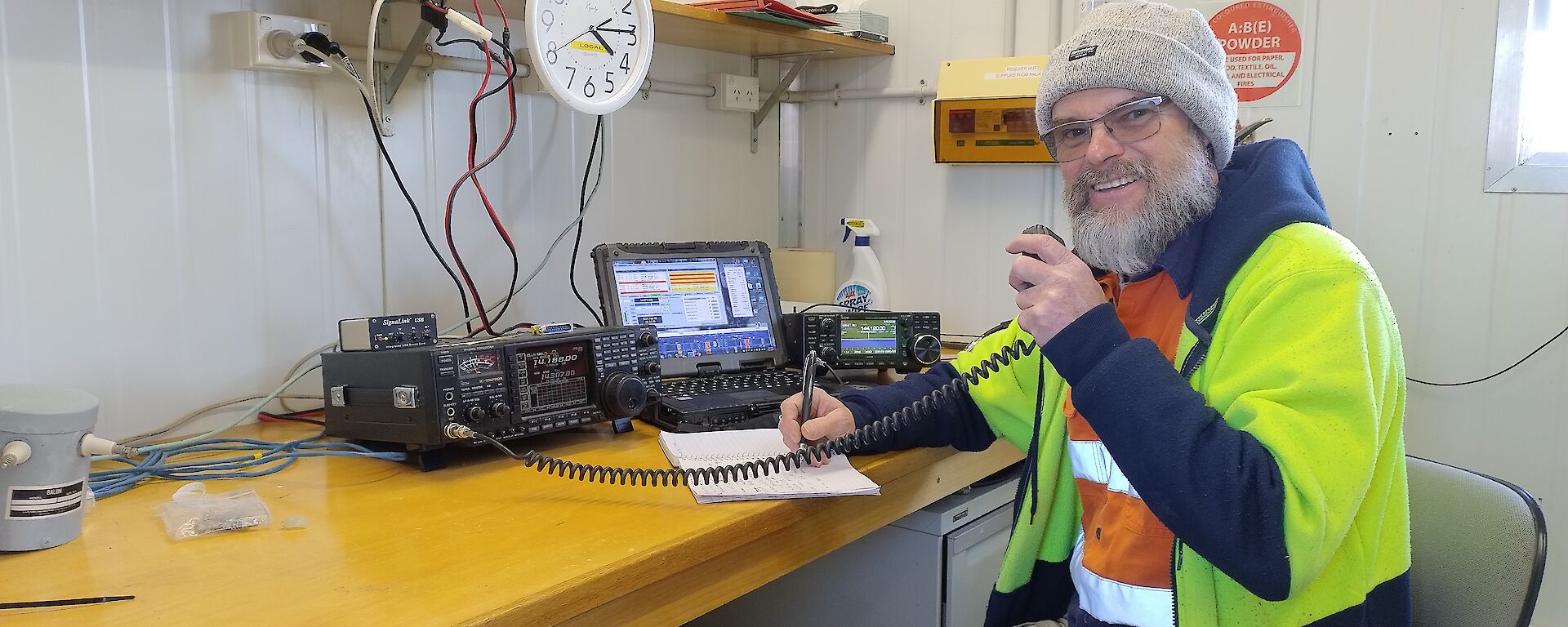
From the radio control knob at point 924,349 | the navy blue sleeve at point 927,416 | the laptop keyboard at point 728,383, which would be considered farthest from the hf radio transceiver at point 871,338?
the navy blue sleeve at point 927,416

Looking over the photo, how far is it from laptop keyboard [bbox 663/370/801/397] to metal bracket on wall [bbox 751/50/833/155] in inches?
35.8

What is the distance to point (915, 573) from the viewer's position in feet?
6.50

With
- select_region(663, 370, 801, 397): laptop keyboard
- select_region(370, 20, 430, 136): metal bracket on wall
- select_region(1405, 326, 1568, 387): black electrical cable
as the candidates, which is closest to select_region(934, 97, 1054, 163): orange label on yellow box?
select_region(663, 370, 801, 397): laptop keyboard

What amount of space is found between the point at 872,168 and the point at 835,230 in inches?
7.7

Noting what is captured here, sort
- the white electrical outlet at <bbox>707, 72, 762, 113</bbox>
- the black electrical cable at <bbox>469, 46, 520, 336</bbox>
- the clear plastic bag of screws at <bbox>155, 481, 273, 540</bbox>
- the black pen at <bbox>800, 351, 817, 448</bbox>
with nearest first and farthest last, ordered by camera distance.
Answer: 1. the clear plastic bag of screws at <bbox>155, 481, 273, 540</bbox>
2. the black pen at <bbox>800, 351, 817, 448</bbox>
3. the black electrical cable at <bbox>469, 46, 520, 336</bbox>
4. the white electrical outlet at <bbox>707, 72, 762, 113</bbox>

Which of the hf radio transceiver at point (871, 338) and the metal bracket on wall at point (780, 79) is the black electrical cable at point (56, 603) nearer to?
the hf radio transceiver at point (871, 338)

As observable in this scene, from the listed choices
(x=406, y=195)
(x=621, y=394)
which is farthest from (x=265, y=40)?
(x=621, y=394)

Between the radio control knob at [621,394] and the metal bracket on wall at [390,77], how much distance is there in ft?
2.23

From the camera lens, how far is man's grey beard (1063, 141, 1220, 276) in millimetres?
1387

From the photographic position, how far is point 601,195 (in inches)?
95.0

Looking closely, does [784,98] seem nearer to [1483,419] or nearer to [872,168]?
[872,168]

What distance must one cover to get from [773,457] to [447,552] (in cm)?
52

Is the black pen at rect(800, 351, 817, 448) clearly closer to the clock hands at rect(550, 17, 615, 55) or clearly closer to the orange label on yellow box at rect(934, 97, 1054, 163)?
the clock hands at rect(550, 17, 615, 55)

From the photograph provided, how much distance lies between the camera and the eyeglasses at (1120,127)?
1.39 meters
